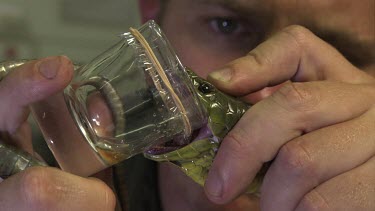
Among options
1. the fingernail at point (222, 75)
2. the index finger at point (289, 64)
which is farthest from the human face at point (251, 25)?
the fingernail at point (222, 75)

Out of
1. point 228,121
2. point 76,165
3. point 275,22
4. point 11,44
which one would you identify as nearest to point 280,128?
point 228,121

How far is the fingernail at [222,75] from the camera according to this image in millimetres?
417

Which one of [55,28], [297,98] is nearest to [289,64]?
[297,98]

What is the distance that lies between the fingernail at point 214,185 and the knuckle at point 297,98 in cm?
7

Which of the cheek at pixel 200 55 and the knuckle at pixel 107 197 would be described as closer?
the knuckle at pixel 107 197

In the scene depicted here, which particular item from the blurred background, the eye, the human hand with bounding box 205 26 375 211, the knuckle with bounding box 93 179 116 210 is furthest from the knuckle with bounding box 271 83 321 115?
the blurred background

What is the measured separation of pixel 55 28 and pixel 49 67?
820 mm

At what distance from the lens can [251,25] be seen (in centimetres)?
65

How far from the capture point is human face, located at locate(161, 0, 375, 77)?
0.63 metres

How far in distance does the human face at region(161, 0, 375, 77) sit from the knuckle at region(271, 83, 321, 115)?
0.22 metres

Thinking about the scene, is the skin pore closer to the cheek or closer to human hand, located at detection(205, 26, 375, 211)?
the cheek

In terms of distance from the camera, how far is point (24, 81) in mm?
370

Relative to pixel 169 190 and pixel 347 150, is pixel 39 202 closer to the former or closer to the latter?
pixel 347 150

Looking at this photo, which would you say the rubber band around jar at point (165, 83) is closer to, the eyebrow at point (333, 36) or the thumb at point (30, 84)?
the thumb at point (30, 84)
